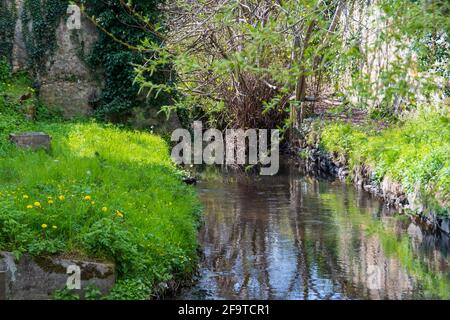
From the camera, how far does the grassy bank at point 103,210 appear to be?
794cm

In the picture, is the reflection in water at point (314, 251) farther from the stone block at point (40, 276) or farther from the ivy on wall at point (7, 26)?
the ivy on wall at point (7, 26)

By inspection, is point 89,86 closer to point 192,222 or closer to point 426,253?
point 192,222

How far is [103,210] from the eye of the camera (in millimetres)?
8789

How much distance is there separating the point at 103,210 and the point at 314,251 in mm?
3636

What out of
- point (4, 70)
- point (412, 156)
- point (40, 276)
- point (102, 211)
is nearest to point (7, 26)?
point (4, 70)

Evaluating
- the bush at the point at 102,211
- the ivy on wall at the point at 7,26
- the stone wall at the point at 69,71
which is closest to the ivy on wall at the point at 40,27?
the stone wall at the point at 69,71

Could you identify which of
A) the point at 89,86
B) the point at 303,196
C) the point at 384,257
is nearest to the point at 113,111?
the point at 89,86

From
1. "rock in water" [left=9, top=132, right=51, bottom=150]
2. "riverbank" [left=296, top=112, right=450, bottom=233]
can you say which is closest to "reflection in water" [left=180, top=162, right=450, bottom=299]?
"riverbank" [left=296, top=112, right=450, bottom=233]

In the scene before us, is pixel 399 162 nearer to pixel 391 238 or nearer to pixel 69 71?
pixel 391 238

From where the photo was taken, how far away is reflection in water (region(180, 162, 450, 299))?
9039 millimetres

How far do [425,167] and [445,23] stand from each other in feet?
20.7

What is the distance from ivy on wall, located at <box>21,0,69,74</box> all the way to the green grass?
965cm

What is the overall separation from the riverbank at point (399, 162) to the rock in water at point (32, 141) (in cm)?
502

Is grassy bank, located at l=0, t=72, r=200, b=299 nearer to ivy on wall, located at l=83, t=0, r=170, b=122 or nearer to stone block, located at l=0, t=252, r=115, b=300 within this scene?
stone block, located at l=0, t=252, r=115, b=300
